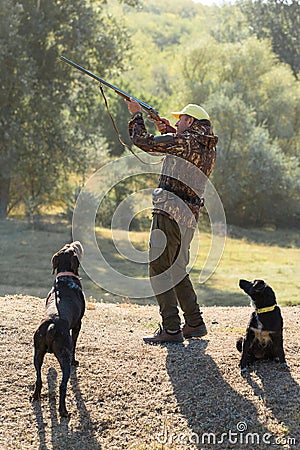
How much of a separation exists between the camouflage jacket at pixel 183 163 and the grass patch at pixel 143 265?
589cm

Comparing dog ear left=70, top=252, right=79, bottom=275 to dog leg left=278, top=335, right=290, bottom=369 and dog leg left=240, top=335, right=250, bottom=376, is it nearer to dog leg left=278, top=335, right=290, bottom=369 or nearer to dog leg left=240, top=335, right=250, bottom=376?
dog leg left=240, top=335, right=250, bottom=376

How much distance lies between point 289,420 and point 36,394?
2319mm

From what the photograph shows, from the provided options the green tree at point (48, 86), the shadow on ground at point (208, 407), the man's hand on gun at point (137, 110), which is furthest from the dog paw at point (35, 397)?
the green tree at point (48, 86)

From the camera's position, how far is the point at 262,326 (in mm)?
5867

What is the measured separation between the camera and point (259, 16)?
52.4m

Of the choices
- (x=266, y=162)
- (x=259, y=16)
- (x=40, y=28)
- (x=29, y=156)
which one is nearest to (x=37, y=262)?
(x=29, y=156)

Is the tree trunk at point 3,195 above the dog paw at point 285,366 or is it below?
above

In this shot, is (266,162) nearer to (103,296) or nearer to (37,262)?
(37,262)

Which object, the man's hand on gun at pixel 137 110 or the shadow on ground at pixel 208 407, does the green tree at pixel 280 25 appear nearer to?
the man's hand on gun at pixel 137 110

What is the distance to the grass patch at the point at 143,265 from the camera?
47.7 ft

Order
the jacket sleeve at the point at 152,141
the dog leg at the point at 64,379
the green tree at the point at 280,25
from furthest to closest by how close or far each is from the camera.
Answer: the green tree at the point at 280,25 → the jacket sleeve at the point at 152,141 → the dog leg at the point at 64,379

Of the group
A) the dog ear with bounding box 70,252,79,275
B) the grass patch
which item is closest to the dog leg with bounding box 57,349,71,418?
the dog ear with bounding box 70,252,79,275

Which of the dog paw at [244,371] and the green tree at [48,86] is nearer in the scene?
the dog paw at [244,371]

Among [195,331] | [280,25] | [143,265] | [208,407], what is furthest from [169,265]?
[280,25]
